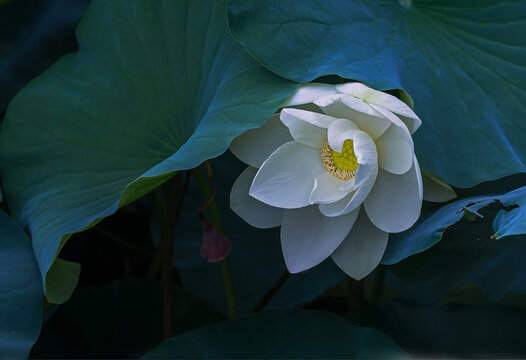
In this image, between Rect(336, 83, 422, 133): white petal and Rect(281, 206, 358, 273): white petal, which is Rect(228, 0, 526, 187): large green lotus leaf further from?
Rect(281, 206, 358, 273): white petal

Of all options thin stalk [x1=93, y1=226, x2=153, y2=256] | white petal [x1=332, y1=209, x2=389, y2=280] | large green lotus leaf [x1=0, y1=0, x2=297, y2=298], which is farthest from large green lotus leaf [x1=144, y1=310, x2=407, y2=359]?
thin stalk [x1=93, y1=226, x2=153, y2=256]

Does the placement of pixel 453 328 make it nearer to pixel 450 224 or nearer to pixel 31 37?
pixel 450 224

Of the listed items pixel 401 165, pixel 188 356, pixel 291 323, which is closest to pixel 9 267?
pixel 188 356

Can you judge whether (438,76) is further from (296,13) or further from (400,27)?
(296,13)

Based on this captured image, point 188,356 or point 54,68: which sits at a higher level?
point 54,68

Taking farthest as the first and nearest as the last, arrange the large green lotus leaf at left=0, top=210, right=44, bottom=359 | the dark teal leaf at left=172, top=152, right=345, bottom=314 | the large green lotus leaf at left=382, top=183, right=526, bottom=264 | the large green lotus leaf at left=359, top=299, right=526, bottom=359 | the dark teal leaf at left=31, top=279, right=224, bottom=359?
the dark teal leaf at left=172, top=152, right=345, bottom=314 < the dark teal leaf at left=31, top=279, right=224, bottom=359 < the large green lotus leaf at left=359, top=299, right=526, bottom=359 < the large green lotus leaf at left=0, top=210, right=44, bottom=359 < the large green lotus leaf at left=382, top=183, right=526, bottom=264

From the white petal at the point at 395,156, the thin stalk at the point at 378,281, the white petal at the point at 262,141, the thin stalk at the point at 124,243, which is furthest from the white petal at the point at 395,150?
the thin stalk at the point at 124,243
